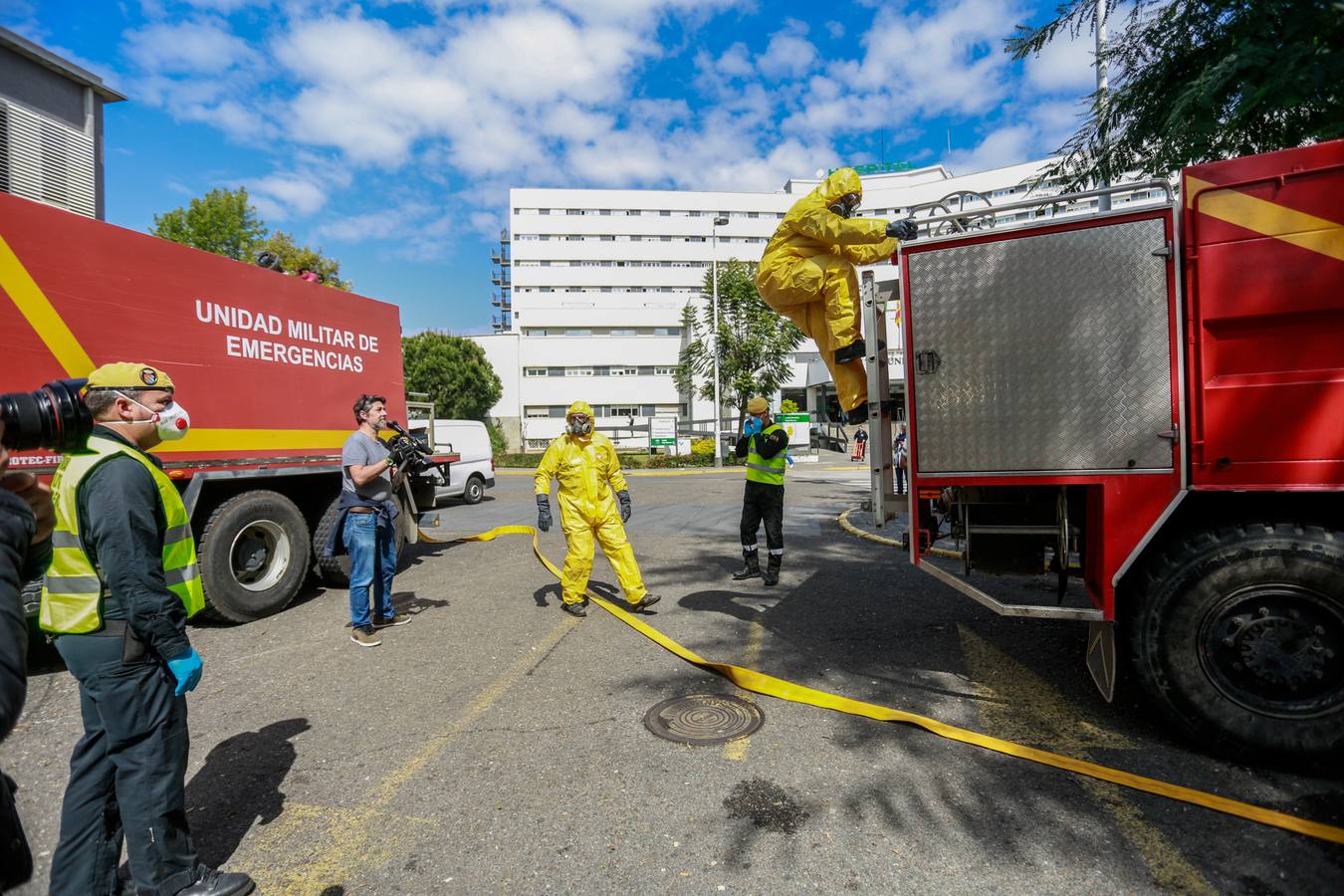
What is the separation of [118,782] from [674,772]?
2147mm

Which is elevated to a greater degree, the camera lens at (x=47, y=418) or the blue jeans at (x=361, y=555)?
the camera lens at (x=47, y=418)

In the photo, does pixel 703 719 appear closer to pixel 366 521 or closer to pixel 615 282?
pixel 366 521

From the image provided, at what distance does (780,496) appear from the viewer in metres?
6.82

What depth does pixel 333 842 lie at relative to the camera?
2.73 m

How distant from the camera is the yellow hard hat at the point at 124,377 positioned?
240 cm

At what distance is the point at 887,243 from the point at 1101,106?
3.02 metres

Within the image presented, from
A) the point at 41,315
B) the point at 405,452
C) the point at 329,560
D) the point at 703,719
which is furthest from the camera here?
the point at 329,560

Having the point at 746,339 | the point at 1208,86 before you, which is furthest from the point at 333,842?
the point at 746,339

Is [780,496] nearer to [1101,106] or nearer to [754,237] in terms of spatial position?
[1101,106]

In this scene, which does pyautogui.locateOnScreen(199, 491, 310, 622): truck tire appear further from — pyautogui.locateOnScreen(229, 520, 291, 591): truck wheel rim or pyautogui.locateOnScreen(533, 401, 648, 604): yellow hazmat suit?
pyautogui.locateOnScreen(533, 401, 648, 604): yellow hazmat suit

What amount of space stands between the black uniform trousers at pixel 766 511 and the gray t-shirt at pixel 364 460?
3392mm

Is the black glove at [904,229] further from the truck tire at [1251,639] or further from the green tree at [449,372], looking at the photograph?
the green tree at [449,372]

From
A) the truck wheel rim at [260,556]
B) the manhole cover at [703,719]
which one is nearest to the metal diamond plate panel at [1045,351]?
the manhole cover at [703,719]

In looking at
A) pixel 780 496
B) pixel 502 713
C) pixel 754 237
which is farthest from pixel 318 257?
pixel 754 237
